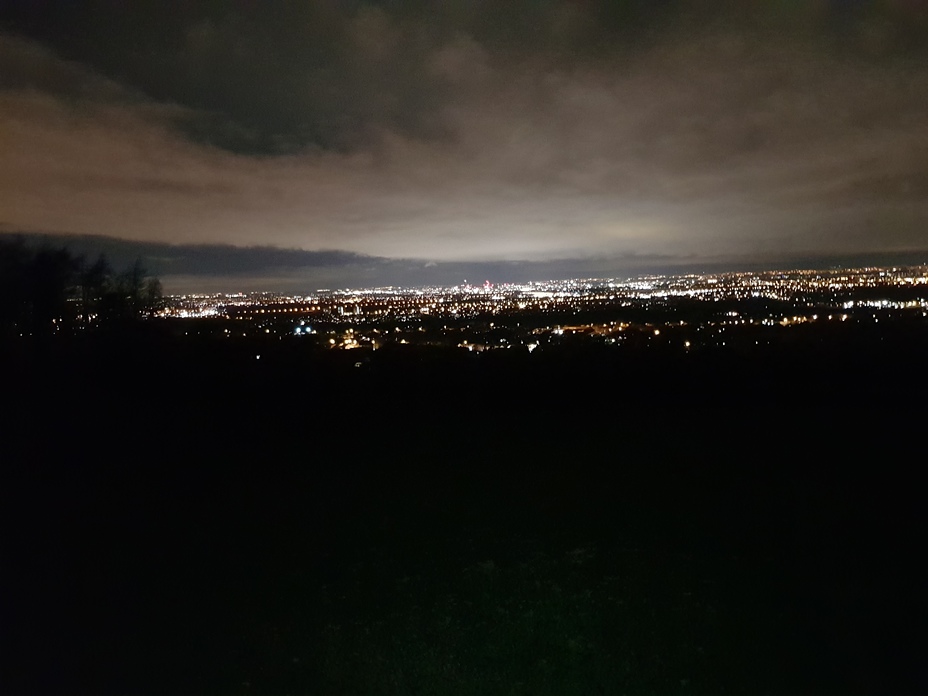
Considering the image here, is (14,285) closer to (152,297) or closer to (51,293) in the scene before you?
(51,293)

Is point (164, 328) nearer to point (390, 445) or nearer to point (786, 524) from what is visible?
point (390, 445)

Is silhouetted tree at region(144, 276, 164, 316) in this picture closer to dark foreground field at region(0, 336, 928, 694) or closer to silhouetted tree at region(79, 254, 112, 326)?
silhouetted tree at region(79, 254, 112, 326)

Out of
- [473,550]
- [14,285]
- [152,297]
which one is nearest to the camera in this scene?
[473,550]

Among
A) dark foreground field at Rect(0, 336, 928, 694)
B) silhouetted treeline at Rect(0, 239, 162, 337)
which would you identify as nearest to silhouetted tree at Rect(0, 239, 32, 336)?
silhouetted treeline at Rect(0, 239, 162, 337)

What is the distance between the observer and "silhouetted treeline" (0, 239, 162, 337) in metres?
23.6

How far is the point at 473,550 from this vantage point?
664cm

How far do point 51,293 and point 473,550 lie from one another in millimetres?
25113

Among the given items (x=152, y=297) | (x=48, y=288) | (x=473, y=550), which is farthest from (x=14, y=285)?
(x=473, y=550)

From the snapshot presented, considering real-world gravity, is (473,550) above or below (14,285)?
below

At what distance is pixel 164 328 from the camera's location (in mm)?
25984

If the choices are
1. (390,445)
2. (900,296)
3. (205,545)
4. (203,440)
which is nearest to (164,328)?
(203,440)

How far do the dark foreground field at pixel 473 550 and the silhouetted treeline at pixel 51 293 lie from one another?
11.9 metres

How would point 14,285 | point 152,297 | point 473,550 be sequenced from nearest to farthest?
point 473,550 → point 14,285 → point 152,297

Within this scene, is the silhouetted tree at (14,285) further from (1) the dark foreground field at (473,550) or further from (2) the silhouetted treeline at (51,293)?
(1) the dark foreground field at (473,550)
